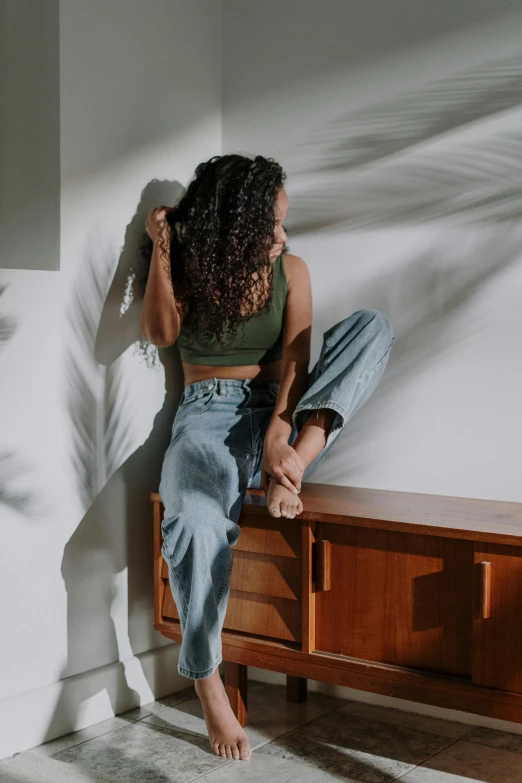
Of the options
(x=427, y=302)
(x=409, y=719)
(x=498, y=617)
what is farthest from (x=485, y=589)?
(x=427, y=302)

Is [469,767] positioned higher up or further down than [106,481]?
further down

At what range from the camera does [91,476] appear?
252 cm

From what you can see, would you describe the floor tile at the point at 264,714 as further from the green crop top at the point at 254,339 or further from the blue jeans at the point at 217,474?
the green crop top at the point at 254,339

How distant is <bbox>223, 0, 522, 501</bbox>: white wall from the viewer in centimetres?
240

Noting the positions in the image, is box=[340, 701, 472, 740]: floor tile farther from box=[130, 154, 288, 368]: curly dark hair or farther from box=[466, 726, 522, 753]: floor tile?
box=[130, 154, 288, 368]: curly dark hair

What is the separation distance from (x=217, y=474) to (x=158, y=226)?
2.39 ft

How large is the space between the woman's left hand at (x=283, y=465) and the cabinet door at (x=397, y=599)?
132 mm

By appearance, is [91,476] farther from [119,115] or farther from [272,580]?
[119,115]

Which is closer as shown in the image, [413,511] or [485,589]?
[485,589]

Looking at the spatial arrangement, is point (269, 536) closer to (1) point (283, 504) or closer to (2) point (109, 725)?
(1) point (283, 504)

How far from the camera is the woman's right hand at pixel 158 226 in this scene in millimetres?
2520

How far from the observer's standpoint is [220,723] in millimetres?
2221

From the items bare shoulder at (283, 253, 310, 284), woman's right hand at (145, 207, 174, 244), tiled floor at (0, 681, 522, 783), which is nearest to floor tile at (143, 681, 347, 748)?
tiled floor at (0, 681, 522, 783)

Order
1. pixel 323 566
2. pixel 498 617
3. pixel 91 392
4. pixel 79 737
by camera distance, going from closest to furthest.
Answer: pixel 498 617
pixel 323 566
pixel 79 737
pixel 91 392
